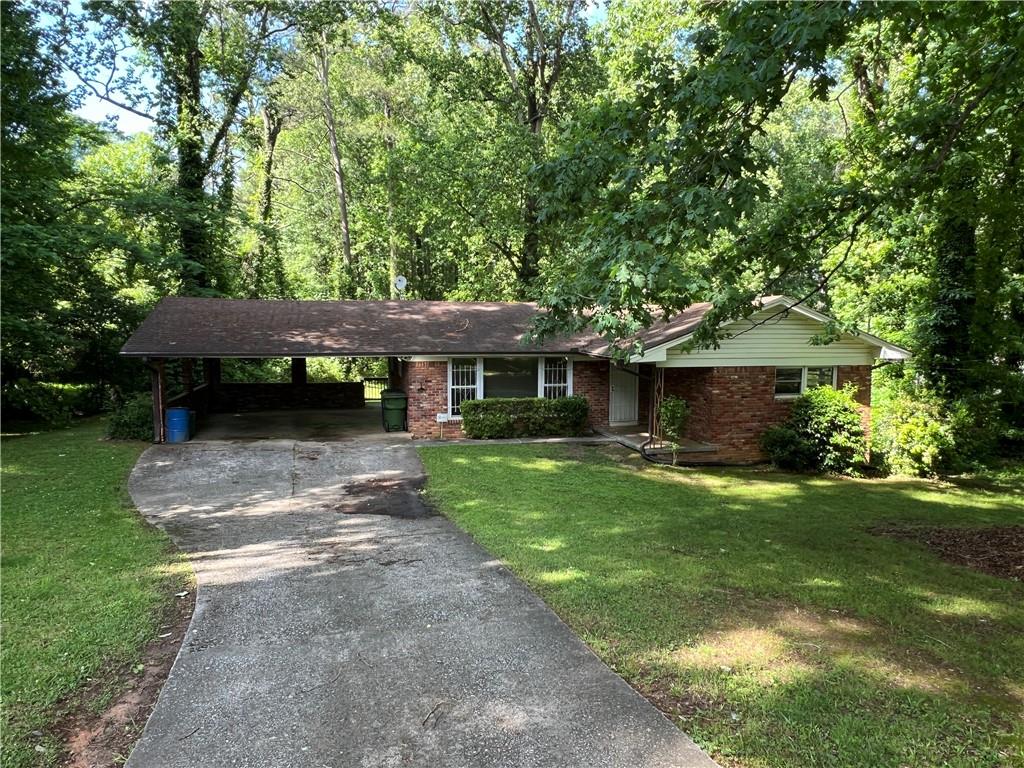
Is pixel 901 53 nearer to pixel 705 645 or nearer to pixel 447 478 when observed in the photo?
pixel 447 478

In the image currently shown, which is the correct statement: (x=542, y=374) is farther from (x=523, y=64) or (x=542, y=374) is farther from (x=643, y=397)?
(x=523, y=64)

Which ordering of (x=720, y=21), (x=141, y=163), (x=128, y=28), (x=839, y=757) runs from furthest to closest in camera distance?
(x=141, y=163) < (x=128, y=28) < (x=720, y=21) < (x=839, y=757)

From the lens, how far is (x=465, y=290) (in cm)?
2895

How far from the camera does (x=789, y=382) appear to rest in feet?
49.7

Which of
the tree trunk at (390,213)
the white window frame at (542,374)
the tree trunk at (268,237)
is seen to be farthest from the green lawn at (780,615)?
the tree trunk at (268,237)

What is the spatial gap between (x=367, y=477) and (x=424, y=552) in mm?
4640

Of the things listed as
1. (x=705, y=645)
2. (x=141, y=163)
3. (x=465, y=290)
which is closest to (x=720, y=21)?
(x=705, y=645)

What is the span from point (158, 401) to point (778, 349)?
14613 mm

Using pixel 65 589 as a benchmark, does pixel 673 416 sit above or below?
above

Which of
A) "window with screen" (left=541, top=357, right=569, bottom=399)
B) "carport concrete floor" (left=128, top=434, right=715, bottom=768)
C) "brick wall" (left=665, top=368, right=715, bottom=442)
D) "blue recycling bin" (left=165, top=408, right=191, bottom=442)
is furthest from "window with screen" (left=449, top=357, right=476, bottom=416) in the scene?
"carport concrete floor" (left=128, top=434, right=715, bottom=768)

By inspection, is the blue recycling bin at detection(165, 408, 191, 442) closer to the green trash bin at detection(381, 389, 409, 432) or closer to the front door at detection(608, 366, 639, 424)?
the green trash bin at detection(381, 389, 409, 432)

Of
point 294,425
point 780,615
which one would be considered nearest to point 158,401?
point 294,425

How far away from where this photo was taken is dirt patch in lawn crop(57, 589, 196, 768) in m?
3.50

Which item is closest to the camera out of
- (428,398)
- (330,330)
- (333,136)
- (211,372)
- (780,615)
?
(780,615)
